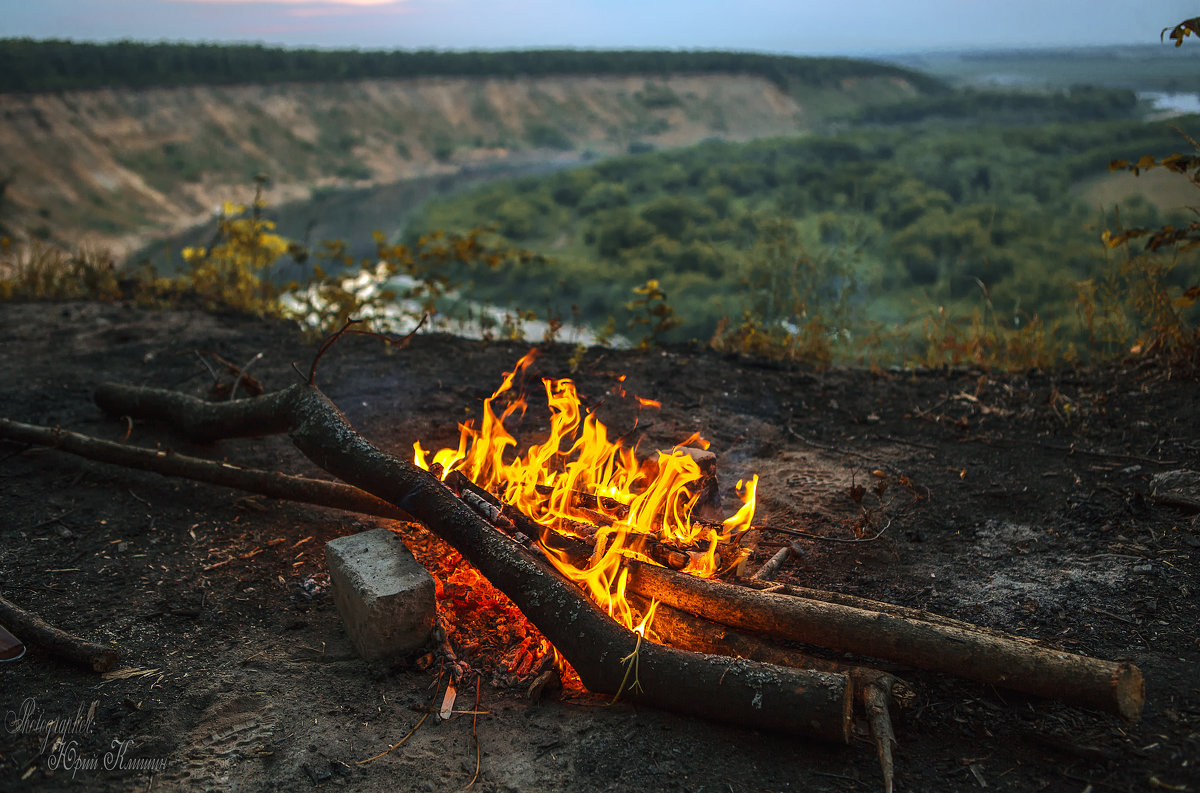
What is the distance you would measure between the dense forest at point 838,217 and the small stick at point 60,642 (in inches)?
488

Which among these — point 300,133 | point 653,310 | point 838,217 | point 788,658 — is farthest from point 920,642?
point 300,133

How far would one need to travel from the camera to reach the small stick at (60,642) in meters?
2.78

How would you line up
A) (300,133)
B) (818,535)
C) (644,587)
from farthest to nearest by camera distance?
(300,133) → (818,535) → (644,587)

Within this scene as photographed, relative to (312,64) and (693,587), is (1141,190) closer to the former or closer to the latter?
(693,587)

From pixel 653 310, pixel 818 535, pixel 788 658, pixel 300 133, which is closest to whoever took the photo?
pixel 788 658

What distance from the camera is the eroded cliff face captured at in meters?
21.1

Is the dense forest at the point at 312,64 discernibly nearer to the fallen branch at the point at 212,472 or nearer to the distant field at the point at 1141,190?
the fallen branch at the point at 212,472

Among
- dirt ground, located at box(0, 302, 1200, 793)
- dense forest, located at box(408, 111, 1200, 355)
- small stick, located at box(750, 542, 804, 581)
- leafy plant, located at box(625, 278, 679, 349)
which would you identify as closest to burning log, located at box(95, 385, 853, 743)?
dirt ground, located at box(0, 302, 1200, 793)

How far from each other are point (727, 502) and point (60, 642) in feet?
9.46

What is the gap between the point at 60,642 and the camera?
2.80m

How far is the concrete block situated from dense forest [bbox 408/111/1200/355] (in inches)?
462

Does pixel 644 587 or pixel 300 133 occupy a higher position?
pixel 300 133

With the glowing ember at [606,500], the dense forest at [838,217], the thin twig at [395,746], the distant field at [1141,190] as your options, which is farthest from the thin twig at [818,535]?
the distant field at [1141,190]

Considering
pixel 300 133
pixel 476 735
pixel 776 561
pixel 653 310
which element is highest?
pixel 300 133
